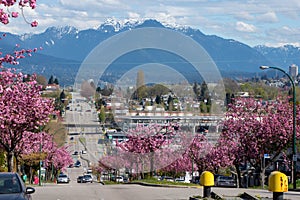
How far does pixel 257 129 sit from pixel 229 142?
359 centimetres

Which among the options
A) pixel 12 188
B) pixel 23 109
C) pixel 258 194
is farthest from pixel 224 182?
pixel 12 188

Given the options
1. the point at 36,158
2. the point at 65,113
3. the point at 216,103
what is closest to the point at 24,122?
the point at 36,158

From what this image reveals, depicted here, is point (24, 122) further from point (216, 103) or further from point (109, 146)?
point (216, 103)

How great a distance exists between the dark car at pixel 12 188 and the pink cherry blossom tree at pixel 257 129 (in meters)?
34.6

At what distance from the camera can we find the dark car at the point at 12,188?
47.7 feet

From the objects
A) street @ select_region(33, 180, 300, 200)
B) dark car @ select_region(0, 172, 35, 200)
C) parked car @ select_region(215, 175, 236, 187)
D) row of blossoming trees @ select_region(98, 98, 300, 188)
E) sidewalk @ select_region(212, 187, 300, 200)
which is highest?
row of blossoming trees @ select_region(98, 98, 300, 188)

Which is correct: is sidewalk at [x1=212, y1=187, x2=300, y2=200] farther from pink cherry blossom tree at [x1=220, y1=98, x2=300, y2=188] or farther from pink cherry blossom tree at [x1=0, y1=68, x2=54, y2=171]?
pink cherry blossom tree at [x1=220, y1=98, x2=300, y2=188]

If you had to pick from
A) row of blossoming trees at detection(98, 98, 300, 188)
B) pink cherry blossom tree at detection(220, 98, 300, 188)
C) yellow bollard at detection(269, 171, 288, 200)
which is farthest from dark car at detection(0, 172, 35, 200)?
pink cherry blossom tree at detection(220, 98, 300, 188)

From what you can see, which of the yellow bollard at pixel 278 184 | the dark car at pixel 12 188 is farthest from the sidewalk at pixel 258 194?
the dark car at pixel 12 188

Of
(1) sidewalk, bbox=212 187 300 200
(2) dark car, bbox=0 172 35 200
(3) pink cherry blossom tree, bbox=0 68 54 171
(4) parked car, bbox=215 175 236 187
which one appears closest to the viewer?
(2) dark car, bbox=0 172 35 200

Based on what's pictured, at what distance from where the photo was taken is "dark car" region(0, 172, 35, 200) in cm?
1454

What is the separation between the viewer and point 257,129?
4956 cm

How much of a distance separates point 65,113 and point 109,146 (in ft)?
126

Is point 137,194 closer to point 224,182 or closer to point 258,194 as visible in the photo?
point 258,194
